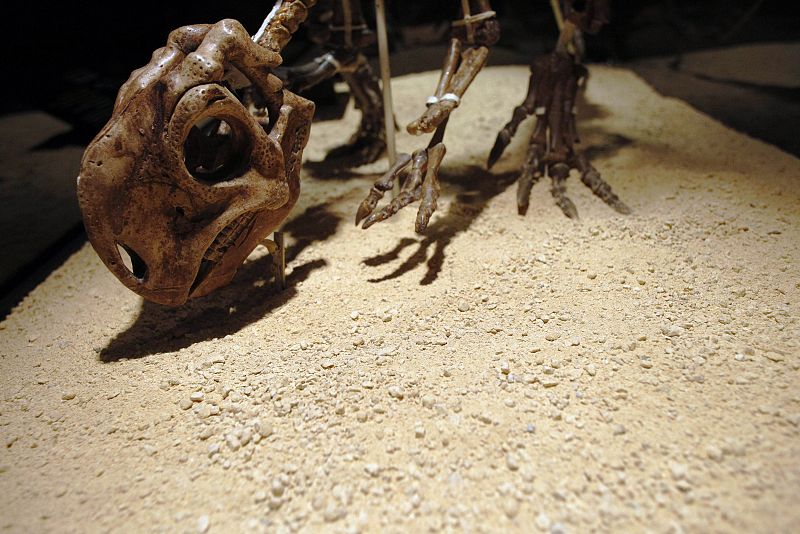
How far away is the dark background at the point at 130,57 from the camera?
276 centimetres

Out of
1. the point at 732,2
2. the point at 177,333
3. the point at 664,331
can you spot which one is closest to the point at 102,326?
the point at 177,333

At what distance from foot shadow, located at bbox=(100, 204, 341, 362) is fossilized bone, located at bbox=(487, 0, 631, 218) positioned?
1.27 meters

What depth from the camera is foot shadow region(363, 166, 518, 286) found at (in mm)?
2381

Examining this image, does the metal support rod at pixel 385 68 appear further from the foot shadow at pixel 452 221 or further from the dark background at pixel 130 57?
the dark background at pixel 130 57

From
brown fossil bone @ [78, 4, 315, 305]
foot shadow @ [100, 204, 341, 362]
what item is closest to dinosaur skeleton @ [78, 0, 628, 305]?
brown fossil bone @ [78, 4, 315, 305]

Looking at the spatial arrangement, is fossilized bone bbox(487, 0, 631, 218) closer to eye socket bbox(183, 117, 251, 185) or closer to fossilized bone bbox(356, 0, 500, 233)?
fossilized bone bbox(356, 0, 500, 233)

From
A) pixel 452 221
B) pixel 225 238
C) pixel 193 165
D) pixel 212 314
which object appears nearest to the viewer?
pixel 225 238

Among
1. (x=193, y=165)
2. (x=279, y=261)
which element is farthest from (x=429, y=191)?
(x=193, y=165)

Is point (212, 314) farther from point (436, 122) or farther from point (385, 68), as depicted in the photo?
point (385, 68)

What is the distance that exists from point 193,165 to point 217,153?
126mm

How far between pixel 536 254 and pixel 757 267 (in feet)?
2.80

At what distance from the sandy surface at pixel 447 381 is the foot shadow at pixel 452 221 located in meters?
0.02

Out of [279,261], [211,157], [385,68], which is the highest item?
[385,68]

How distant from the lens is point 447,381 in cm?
169
